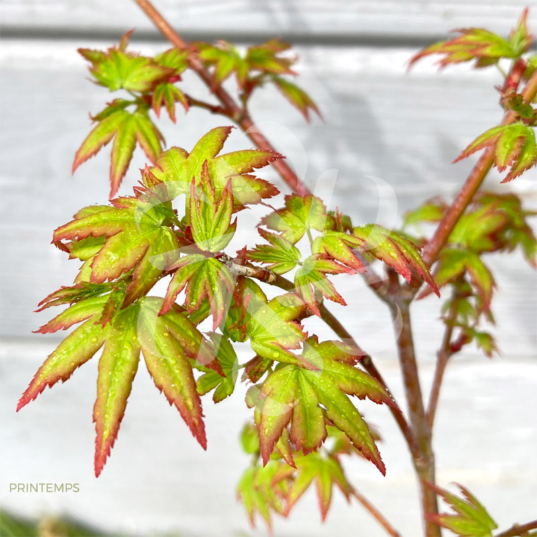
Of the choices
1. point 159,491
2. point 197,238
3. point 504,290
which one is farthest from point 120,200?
point 159,491

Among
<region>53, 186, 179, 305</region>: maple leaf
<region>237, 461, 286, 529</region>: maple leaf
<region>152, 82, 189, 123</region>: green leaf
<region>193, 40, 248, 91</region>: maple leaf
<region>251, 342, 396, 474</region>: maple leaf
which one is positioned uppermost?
<region>193, 40, 248, 91</region>: maple leaf

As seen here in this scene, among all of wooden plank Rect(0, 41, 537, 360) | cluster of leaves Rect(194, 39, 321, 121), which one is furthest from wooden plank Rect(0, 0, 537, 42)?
cluster of leaves Rect(194, 39, 321, 121)

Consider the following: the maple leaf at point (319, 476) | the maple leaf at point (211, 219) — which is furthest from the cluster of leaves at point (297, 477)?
the maple leaf at point (211, 219)

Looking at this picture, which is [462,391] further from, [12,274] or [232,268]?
[12,274]

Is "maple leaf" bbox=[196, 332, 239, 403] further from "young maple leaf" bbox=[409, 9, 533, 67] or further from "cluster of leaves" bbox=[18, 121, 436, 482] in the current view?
"young maple leaf" bbox=[409, 9, 533, 67]

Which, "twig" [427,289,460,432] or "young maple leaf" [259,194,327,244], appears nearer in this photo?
"young maple leaf" [259,194,327,244]

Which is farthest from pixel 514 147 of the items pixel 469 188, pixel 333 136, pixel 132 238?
pixel 333 136
